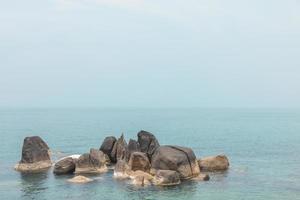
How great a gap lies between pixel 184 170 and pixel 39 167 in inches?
831

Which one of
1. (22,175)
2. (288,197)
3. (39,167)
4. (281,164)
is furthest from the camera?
(281,164)

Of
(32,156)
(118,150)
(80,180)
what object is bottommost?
(80,180)

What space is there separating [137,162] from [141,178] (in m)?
5.03

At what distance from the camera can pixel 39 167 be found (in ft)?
213

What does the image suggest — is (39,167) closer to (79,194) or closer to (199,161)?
(79,194)

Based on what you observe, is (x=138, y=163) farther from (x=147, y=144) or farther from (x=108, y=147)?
(x=108, y=147)

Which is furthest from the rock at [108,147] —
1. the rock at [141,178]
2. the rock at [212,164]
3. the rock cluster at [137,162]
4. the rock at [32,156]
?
the rock at [212,164]

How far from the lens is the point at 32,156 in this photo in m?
65.3

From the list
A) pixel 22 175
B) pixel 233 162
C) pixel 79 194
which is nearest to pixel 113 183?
pixel 79 194

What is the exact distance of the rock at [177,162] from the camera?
188 ft

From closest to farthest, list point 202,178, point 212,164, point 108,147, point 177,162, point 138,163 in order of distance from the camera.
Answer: point 202,178
point 177,162
point 138,163
point 212,164
point 108,147

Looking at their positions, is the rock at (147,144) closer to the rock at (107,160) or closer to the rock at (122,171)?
the rock at (107,160)

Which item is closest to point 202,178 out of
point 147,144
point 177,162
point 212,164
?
point 177,162

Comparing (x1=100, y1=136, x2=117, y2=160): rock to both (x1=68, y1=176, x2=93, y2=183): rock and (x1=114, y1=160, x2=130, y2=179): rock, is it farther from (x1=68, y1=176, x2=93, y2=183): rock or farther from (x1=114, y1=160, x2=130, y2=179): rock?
(x1=68, y1=176, x2=93, y2=183): rock
